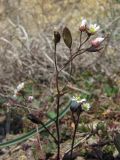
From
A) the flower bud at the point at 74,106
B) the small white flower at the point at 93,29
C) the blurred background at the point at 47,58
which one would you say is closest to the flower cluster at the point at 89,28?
the small white flower at the point at 93,29

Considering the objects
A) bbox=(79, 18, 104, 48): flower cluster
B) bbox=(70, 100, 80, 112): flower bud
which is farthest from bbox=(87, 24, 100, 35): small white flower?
bbox=(70, 100, 80, 112): flower bud

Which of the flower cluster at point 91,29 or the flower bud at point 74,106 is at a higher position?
the flower cluster at point 91,29

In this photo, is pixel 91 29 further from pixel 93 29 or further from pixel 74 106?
pixel 74 106

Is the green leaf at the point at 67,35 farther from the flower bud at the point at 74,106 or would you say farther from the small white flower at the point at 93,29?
the flower bud at the point at 74,106

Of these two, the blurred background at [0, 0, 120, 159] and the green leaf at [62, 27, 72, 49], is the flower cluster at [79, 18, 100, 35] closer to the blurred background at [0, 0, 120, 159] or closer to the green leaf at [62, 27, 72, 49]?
the green leaf at [62, 27, 72, 49]

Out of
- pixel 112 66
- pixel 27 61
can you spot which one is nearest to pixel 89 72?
pixel 112 66

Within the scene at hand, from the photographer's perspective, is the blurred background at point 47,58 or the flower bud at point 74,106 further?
the blurred background at point 47,58

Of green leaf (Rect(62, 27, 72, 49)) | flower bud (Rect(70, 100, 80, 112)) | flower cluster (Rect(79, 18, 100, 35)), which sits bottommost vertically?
flower bud (Rect(70, 100, 80, 112))

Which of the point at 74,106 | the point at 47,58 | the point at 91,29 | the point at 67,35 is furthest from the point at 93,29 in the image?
the point at 47,58

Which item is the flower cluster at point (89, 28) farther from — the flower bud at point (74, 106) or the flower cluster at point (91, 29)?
the flower bud at point (74, 106)

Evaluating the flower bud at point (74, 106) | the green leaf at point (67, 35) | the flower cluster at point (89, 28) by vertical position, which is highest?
the flower cluster at point (89, 28)

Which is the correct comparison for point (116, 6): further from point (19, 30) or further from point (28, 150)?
point (28, 150)
